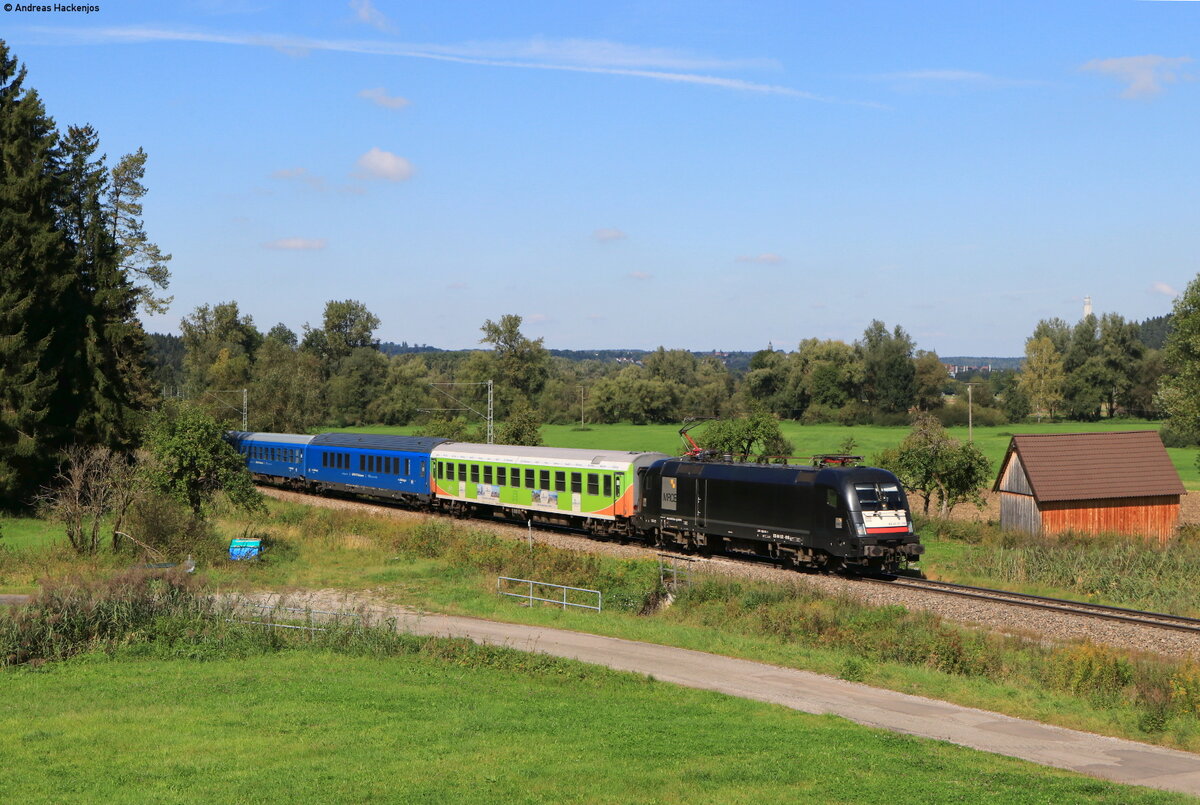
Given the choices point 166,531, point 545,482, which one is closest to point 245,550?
point 166,531

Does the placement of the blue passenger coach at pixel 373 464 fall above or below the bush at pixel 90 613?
above

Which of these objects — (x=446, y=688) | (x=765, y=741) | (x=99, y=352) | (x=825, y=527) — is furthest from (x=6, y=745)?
(x=99, y=352)

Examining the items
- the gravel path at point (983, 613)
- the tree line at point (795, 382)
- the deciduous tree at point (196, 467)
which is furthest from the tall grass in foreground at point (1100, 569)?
the tree line at point (795, 382)

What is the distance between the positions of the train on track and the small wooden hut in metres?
11.1

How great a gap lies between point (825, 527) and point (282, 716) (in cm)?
1790

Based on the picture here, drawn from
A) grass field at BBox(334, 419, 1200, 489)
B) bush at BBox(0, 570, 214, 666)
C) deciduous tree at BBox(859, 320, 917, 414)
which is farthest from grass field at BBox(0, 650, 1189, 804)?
deciduous tree at BBox(859, 320, 917, 414)

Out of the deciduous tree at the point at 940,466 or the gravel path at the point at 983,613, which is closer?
the gravel path at the point at 983,613

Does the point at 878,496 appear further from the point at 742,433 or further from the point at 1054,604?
the point at 742,433

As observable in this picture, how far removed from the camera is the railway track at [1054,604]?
24.8 metres

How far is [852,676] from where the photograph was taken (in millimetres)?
20719

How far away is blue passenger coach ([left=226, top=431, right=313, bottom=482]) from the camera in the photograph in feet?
197

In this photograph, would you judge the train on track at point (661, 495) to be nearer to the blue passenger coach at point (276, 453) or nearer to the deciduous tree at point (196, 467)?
the deciduous tree at point (196, 467)

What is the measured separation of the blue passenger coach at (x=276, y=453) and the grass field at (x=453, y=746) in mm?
39878

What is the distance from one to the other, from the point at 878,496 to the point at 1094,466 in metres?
17.4
